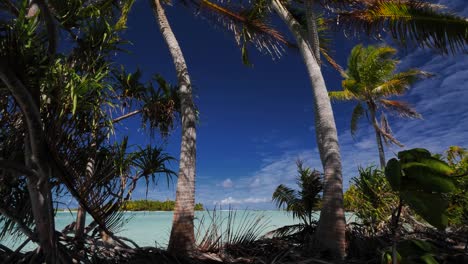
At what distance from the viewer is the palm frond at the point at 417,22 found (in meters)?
5.04

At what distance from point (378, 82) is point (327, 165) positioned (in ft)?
40.3

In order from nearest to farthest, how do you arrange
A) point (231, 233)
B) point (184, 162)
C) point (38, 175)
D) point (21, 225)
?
point (38, 175), point (21, 225), point (231, 233), point (184, 162)

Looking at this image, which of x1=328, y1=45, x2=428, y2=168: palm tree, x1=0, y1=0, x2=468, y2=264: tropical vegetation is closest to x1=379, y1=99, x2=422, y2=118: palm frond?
x1=328, y1=45, x2=428, y2=168: palm tree

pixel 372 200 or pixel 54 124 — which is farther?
pixel 372 200

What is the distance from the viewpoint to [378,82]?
49.2 feet

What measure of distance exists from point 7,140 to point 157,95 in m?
3.49

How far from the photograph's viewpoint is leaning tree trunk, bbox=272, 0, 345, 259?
419 centimetres

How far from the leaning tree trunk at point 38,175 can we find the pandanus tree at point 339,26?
11.3ft

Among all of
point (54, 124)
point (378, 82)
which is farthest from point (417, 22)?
point (378, 82)

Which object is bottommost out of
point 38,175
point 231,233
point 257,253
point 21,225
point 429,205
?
point 257,253

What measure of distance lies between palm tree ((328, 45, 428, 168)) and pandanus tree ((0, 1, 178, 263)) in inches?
521

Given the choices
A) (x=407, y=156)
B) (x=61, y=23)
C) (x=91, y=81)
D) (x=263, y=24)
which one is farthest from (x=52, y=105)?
(x=263, y=24)

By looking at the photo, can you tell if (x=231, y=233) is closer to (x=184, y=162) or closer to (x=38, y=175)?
(x=184, y=162)

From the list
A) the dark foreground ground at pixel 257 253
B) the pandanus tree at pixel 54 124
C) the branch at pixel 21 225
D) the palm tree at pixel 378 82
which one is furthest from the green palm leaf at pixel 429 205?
the palm tree at pixel 378 82
